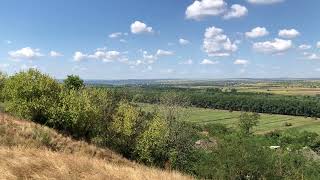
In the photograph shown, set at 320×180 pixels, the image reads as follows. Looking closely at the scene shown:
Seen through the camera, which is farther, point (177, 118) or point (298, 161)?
point (177, 118)

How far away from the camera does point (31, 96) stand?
51.9 meters

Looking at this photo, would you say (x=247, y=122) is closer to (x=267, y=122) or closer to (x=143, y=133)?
(x=267, y=122)

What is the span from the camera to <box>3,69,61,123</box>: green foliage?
4956 cm

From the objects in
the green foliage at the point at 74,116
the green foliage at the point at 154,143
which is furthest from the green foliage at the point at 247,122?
the green foliage at the point at 74,116

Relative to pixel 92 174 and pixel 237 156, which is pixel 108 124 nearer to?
pixel 237 156

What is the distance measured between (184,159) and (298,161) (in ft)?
53.2

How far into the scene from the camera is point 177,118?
6669cm

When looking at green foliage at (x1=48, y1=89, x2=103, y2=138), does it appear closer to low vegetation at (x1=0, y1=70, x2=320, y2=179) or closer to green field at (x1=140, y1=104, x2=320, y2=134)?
low vegetation at (x1=0, y1=70, x2=320, y2=179)

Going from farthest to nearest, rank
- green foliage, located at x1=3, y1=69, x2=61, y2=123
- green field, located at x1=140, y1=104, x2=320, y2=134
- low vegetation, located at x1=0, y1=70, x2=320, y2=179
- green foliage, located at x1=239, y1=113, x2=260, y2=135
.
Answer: green field, located at x1=140, y1=104, x2=320, y2=134 → green foliage, located at x1=239, y1=113, x2=260, y2=135 → green foliage, located at x1=3, y1=69, x2=61, y2=123 → low vegetation, located at x1=0, y1=70, x2=320, y2=179

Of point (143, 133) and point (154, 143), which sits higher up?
point (143, 133)

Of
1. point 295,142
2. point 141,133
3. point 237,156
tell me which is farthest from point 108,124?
point 295,142

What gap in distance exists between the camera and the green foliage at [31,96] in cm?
4956

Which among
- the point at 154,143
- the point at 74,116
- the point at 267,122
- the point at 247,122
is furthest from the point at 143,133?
the point at 267,122

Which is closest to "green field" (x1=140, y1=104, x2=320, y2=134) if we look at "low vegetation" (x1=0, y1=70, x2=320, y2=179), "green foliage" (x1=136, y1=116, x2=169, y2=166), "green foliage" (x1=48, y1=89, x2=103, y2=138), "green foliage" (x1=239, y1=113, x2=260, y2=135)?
"green foliage" (x1=239, y1=113, x2=260, y2=135)
